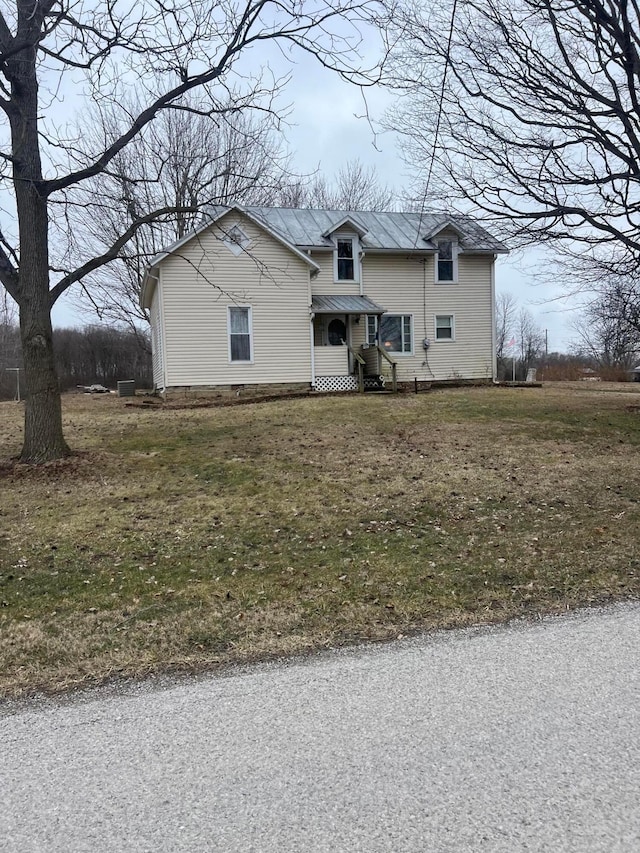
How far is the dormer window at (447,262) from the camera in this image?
21672mm

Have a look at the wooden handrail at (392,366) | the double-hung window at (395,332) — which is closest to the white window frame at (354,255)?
the double-hung window at (395,332)

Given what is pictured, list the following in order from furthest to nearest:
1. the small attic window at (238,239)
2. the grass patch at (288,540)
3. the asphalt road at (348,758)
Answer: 1. the small attic window at (238,239)
2. the grass patch at (288,540)
3. the asphalt road at (348,758)

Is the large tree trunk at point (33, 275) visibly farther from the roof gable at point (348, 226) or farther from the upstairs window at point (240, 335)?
the roof gable at point (348, 226)

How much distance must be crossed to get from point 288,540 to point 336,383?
14482mm

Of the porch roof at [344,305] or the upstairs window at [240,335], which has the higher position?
the porch roof at [344,305]

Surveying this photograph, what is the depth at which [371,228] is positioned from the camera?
72.1 feet

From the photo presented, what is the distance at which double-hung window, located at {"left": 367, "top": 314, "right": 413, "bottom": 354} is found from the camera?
21344mm

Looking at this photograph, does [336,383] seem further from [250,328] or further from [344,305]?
[250,328]

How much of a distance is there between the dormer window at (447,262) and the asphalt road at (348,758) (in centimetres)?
1987

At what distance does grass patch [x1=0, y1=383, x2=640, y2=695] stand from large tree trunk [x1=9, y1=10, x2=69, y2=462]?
0.57 m

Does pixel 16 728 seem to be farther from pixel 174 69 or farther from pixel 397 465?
pixel 174 69

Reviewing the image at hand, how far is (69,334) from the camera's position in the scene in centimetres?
4212

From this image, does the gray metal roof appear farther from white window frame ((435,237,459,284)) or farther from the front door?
the front door

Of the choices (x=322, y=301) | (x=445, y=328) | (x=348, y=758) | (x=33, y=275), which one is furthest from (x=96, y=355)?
(x=348, y=758)
